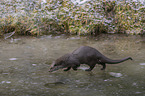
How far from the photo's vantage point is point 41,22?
A: 8.59 metres

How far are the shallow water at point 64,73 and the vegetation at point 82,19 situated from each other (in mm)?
1304

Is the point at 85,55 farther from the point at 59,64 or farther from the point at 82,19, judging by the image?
the point at 82,19

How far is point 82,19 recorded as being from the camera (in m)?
8.41

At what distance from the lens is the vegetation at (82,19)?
8.25 m

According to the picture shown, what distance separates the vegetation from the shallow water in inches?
51.3

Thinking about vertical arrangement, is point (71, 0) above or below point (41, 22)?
above

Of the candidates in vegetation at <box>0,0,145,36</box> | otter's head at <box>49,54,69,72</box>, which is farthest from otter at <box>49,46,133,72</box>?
vegetation at <box>0,0,145,36</box>

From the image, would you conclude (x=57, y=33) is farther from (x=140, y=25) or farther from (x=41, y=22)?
(x=140, y=25)

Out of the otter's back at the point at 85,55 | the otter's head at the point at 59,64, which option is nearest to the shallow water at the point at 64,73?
the otter's head at the point at 59,64

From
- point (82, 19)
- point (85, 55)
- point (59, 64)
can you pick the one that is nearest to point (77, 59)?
point (85, 55)

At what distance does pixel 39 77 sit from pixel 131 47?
3.12m

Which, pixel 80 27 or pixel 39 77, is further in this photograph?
pixel 80 27

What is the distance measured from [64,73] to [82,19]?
14.1ft

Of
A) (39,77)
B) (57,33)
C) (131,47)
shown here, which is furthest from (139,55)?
(57,33)
